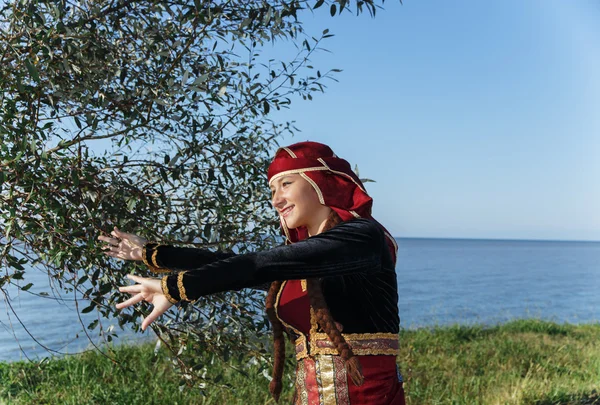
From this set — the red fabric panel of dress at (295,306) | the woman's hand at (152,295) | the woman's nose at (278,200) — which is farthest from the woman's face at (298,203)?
the woman's hand at (152,295)

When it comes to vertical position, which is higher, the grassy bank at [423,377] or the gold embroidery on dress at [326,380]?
the gold embroidery on dress at [326,380]

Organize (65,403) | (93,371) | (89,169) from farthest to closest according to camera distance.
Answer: (93,371)
(65,403)
(89,169)

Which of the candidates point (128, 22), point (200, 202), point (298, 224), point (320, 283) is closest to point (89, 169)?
point (200, 202)

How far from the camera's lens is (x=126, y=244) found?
3.07 metres

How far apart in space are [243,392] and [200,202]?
343 centimetres

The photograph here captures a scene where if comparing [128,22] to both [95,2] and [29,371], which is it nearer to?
[95,2]

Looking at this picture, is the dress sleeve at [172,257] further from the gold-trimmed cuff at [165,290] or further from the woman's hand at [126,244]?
the gold-trimmed cuff at [165,290]

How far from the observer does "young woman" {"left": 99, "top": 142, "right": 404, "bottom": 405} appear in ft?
7.89

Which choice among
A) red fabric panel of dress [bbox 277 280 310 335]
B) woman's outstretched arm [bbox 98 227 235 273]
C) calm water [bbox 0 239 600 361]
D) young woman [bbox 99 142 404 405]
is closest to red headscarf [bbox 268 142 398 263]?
young woman [bbox 99 142 404 405]

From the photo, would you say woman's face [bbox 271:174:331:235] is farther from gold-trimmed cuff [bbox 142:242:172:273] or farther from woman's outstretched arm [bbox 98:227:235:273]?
gold-trimmed cuff [bbox 142:242:172:273]

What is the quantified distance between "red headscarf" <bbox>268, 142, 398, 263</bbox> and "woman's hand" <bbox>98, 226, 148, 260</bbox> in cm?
76

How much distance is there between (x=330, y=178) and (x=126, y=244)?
3.56ft

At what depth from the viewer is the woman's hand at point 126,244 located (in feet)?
9.78

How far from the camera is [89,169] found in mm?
3859
